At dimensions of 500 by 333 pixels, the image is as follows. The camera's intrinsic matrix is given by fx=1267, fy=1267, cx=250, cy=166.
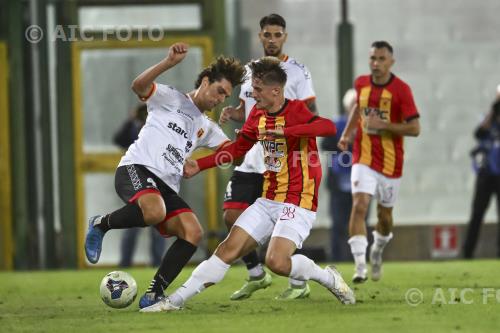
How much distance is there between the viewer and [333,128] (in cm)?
850

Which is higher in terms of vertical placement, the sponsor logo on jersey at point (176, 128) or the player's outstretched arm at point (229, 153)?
the sponsor logo on jersey at point (176, 128)

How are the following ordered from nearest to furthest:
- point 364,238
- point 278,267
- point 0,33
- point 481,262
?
point 278,267 < point 364,238 < point 481,262 < point 0,33

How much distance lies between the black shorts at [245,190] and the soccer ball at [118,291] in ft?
5.12

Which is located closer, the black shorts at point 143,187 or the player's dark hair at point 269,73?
the player's dark hair at point 269,73

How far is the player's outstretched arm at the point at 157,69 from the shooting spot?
27.5 ft

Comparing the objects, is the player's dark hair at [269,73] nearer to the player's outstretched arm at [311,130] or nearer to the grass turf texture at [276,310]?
the player's outstretched arm at [311,130]

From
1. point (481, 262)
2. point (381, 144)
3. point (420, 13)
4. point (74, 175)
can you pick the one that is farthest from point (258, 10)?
point (381, 144)

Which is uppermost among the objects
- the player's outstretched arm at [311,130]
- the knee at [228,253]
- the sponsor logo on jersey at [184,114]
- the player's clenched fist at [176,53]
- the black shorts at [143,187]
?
the player's clenched fist at [176,53]

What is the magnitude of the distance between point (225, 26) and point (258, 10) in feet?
1.61

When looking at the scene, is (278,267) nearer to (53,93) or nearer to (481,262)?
(481,262)

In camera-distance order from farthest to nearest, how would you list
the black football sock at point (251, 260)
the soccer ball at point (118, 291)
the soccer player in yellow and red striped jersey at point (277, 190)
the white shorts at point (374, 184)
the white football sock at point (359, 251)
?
the white shorts at point (374, 184) < the white football sock at point (359, 251) < the black football sock at point (251, 260) < the soccer ball at point (118, 291) < the soccer player in yellow and red striped jersey at point (277, 190)

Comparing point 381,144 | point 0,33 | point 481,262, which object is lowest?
point 481,262

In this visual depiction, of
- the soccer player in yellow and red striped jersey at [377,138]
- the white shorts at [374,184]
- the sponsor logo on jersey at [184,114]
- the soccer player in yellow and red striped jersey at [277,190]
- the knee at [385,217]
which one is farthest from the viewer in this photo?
the knee at [385,217]

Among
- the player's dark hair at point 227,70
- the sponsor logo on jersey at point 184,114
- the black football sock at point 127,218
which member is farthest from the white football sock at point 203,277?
the player's dark hair at point 227,70
